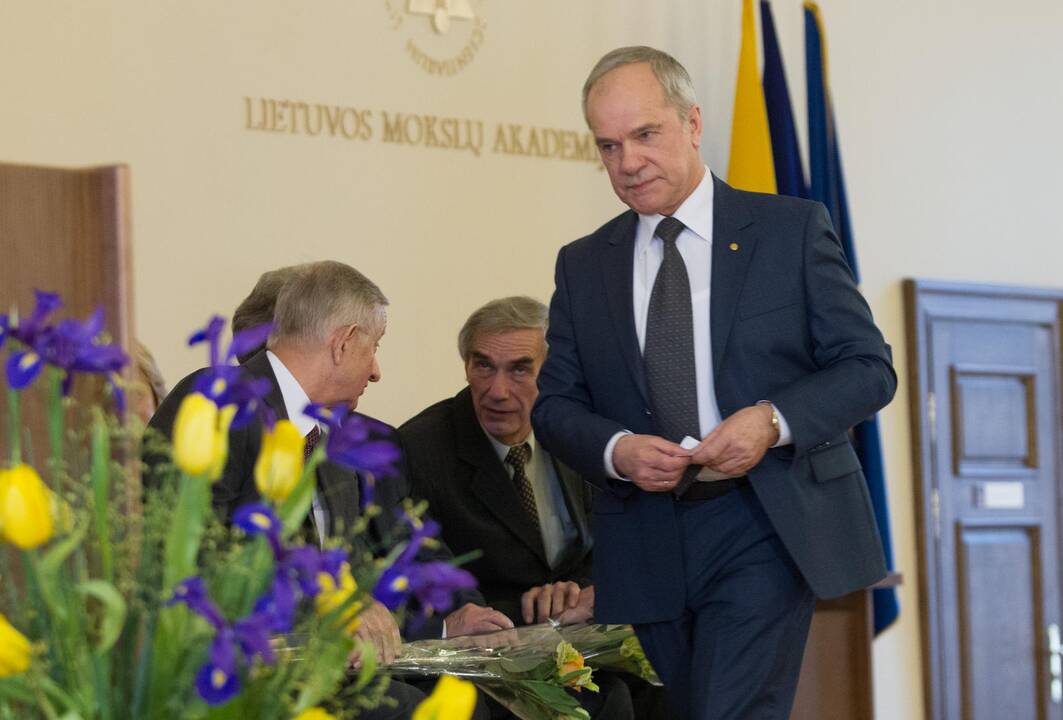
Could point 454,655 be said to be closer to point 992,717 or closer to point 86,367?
point 86,367

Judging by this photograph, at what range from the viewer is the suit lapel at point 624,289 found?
10.3 ft

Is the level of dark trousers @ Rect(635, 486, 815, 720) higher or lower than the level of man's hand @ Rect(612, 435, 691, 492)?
lower

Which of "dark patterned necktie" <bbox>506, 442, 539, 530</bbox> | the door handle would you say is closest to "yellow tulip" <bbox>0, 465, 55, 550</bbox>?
"dark patterned necktie" <bbox>506, 442, 539, 530</bbox>

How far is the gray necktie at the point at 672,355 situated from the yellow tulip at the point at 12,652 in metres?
2.04

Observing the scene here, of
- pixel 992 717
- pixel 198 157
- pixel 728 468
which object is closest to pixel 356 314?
pixel 728 468

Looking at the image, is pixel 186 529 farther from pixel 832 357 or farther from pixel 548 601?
pixel 548 601

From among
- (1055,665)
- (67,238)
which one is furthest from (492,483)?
(1055,665)

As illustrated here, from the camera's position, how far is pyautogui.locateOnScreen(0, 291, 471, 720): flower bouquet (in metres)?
1.13

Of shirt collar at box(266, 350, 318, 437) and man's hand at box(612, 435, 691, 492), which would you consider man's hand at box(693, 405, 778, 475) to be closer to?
man's hand at box(612, 435, 691, 492)

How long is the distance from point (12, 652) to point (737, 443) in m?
1.90

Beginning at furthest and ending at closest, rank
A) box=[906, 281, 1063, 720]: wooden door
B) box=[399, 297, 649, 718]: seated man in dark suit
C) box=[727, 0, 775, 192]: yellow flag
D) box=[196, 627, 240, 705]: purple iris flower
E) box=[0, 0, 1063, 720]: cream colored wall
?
1. box=[906, 281, 1063, 720]: wooden door
2. box=[727, 0, 775, 192]: yellow flag
3. box=[0, 0, 1063, 720]: cream colored wall
4. box=[399, 297, 649, 718]: seated man in dark suit
5. box=[196, 627, 240, 705]: purple iris flower

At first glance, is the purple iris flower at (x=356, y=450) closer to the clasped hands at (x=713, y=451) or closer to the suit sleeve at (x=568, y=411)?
the clasped hands at (x=713, y=451)

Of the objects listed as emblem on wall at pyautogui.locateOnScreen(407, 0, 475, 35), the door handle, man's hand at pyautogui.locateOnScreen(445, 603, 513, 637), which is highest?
emblem on wall at pyautogui.locateOnScreen(407, 0, 475, 35)

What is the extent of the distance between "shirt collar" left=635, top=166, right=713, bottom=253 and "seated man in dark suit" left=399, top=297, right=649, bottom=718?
1077mm
